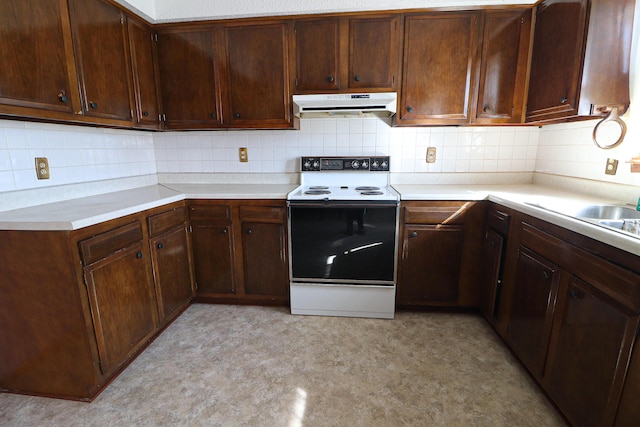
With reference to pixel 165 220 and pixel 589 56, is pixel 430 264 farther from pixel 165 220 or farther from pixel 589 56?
pixel 165 220

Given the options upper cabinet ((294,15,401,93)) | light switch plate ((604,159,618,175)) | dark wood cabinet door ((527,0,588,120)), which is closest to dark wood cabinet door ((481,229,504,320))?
light switch plate ((604,159,618,175))

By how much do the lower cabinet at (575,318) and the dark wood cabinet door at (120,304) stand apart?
214 centimetres

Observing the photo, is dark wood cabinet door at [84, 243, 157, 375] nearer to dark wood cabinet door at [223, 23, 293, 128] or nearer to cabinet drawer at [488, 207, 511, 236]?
dark wood cabinet door at [223, 23, 293, 128]

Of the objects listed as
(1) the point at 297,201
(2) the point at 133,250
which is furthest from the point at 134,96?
(1) the point at 297,201

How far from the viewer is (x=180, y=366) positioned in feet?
5.92

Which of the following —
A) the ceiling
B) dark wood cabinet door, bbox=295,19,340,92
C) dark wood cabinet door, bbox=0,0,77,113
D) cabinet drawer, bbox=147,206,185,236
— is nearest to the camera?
dark wood cabinet door, bbox=0,0,77,113

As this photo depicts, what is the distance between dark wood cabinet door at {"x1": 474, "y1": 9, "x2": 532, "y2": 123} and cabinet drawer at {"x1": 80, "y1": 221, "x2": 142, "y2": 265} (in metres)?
2.34

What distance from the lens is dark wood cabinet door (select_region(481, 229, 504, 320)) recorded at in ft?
6.44

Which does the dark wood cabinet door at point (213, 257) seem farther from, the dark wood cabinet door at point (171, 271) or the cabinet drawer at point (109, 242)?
the cabinet drawer at point (109, 242)

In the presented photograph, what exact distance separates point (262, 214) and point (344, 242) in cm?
62

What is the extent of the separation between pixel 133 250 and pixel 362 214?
1.40 m

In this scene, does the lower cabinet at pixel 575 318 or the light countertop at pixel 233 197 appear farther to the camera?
the light countertop at pixel 233 197

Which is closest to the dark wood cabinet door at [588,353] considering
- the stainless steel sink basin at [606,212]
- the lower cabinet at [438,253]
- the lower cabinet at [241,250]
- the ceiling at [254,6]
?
the stainless steel sink basin at [606,212]

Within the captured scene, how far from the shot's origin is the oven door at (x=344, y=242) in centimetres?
213
